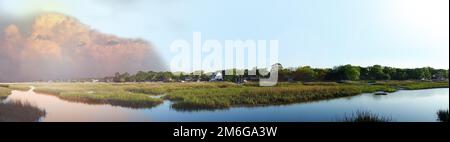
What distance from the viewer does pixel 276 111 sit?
15.0 ft

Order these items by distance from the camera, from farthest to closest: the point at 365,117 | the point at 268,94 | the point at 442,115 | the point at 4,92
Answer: the point at 4,92 → the point at 268,94 → the point at 442,115 → the point at 365,117

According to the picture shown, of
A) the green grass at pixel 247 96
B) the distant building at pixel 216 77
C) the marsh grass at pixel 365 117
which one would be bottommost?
the marsh grass at pixel 365 117

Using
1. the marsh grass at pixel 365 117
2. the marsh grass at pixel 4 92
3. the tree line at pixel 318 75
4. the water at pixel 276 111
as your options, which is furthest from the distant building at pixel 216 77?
the marsh grass at pixel 4 92

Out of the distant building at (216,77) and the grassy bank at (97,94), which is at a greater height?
the distant building at (216,77)

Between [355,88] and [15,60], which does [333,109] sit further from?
[15,60]

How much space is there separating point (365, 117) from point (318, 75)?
759mm

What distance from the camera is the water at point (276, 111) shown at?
176 inches

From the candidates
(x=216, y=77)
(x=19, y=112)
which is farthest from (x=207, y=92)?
(x=19, y=112)

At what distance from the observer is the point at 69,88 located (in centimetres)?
471

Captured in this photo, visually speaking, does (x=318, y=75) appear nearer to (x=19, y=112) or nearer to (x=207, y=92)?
(x=207, y=92)

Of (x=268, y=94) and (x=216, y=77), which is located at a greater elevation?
(x=216, y=77)

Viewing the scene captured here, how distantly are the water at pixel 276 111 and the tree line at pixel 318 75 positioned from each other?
257 mm

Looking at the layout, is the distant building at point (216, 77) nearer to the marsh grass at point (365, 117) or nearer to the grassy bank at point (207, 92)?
the grassy bank at point (207, 92)
